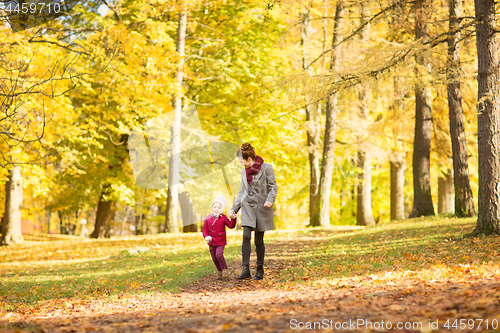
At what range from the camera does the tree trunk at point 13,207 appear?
54.5ft

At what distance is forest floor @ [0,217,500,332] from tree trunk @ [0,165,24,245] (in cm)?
782

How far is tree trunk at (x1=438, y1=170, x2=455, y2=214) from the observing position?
19.0 m

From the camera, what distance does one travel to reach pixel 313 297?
5059mm

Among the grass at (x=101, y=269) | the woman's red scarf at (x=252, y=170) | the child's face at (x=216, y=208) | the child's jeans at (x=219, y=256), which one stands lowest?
the grass at (x=101, y=269)

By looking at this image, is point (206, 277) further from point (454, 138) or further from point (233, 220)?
point (454, 138)

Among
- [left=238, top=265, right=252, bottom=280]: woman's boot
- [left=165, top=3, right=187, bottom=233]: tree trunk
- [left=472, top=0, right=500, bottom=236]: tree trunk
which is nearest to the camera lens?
[left=238, top=265, right=252, bottom=280]: woman's boot

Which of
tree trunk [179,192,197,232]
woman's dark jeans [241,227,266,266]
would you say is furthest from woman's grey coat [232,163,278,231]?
tree trunk [179,192,197,232]

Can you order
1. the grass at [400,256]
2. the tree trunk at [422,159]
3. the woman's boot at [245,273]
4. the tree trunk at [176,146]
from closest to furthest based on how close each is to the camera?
1. the grass at [400,256]
2. the woman's boot at [245,273]
3. the tree trunk at [422,159]
4. the tree trunk at [176,146]

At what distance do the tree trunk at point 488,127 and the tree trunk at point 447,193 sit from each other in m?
11.0

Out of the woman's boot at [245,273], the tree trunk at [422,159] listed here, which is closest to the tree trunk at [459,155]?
the tree trunk at [422,159]

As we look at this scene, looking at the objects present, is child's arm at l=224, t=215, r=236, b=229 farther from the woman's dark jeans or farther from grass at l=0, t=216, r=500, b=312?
grass at l=0, t=216, r=500, b=312

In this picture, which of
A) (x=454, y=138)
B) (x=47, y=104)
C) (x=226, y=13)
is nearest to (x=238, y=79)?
(x=226, y=13)

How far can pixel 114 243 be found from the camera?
15.1 metres

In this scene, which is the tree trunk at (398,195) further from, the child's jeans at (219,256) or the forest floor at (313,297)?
A: the child's jeans at (219,256)
